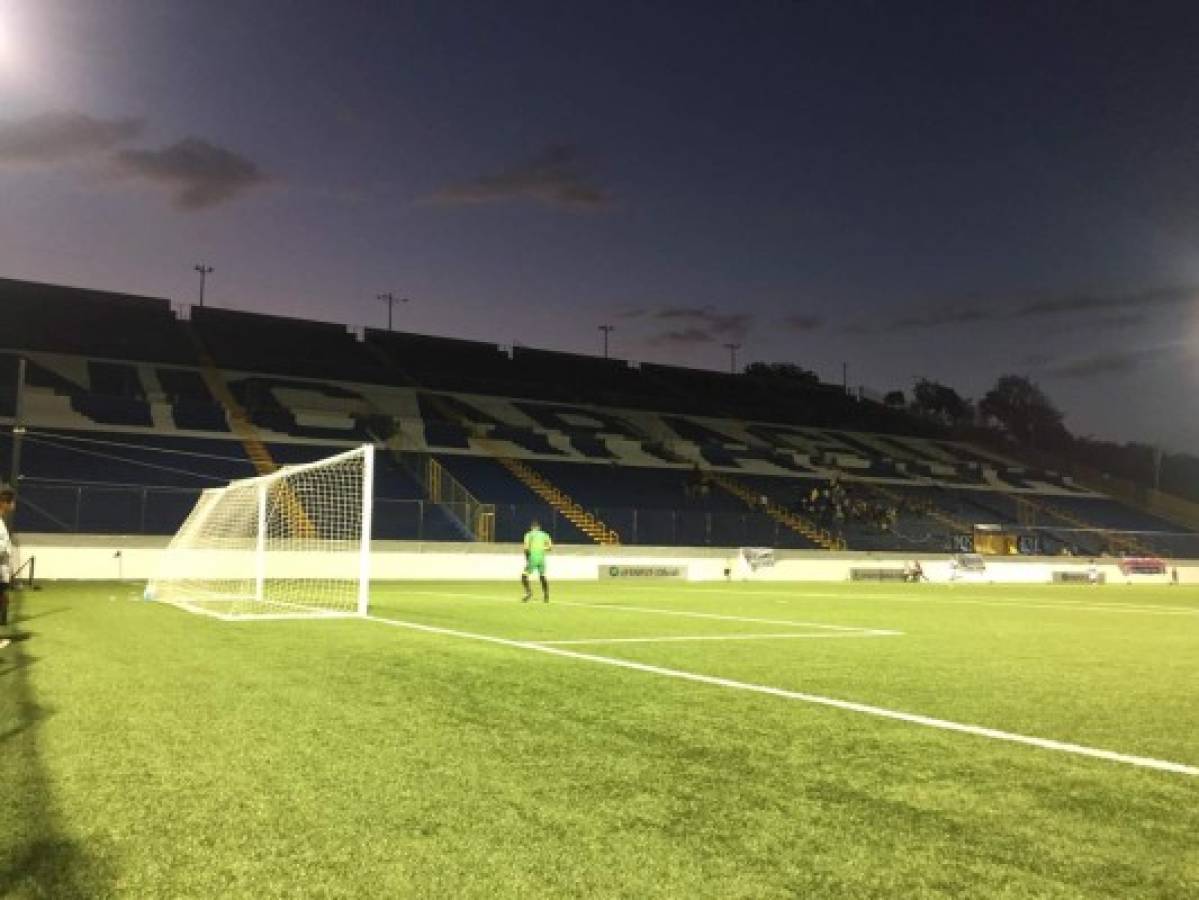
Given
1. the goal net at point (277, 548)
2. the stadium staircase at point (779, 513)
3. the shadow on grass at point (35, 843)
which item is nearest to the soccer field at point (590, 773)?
the shadow on grass at point (35, 843)

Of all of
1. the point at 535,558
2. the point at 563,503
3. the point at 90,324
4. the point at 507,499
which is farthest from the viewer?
the point at 90,324

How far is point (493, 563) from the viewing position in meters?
33.2

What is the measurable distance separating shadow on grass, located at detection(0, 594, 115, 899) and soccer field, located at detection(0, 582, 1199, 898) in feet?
0.05

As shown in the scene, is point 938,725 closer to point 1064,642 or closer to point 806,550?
point 1064,642

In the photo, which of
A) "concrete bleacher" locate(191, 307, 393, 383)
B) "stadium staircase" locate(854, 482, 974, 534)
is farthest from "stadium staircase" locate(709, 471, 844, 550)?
"concrete bleacher" locate(191, 307, 393, 383)

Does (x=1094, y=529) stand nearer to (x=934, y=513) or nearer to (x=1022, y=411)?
(x=934, y=513)

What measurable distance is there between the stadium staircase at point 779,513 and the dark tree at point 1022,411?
5941 centimetres

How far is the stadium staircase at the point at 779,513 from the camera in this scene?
4112cm

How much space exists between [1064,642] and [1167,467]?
8291 centimetres

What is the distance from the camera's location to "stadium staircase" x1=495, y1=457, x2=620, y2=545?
121 feet

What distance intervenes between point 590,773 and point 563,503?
1371 inches

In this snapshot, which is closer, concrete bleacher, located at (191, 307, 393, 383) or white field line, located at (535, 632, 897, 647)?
white field line, located at (535, 632, 897, 647)

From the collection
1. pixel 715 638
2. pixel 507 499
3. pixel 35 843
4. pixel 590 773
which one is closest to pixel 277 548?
pixel 507 499

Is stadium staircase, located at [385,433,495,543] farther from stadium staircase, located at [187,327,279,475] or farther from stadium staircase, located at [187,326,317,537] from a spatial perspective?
stadium staircase, located at [187,326,317,537]
